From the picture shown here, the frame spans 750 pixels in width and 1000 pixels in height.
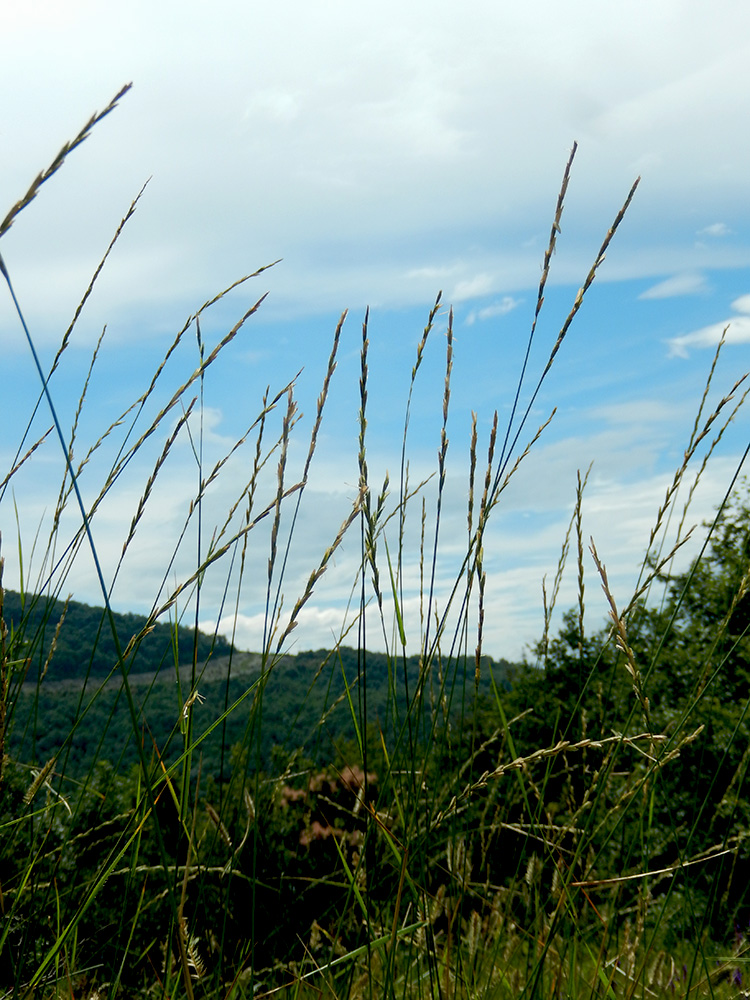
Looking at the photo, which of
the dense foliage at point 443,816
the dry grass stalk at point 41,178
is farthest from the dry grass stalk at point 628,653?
the dry grass stalk at point 41,178

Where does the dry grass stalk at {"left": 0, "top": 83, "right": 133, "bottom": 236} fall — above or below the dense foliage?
above

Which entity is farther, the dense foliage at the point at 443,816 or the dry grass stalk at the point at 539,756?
the dense foliage at the point at 443,816

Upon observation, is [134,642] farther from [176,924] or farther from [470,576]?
[470,576]

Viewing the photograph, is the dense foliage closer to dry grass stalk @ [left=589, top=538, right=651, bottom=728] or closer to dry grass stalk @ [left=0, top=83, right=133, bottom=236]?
dry grass stalk @ [left=589, top=538, right=651, bottom=728]

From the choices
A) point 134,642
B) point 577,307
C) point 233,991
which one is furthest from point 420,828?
point 577,307

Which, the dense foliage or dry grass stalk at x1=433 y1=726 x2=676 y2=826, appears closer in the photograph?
dry grass stalk at x1=433 y1=726 x2=676 y2=826

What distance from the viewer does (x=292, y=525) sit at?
1.67m

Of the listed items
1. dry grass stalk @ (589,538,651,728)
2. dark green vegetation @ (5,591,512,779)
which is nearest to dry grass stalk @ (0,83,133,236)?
dark green vegetation @ (5,591,512,779)

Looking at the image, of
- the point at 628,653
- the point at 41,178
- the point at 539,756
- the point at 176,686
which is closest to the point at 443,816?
the point at 539,756

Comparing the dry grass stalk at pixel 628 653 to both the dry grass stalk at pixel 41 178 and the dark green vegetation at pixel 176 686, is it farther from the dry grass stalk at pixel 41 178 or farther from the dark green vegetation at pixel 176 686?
the dry grass stalk at pixel 41 178

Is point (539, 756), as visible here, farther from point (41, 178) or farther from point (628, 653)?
point (41, 178)

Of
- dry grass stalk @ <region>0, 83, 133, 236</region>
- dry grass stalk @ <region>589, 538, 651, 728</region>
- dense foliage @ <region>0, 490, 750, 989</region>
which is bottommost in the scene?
dense foliage @ <region>0, 490, 750, 989</region>

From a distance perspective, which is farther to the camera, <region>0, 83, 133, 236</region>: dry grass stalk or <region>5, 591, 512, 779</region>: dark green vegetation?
<region>5, 591, 512, 779</region>: dark green vegetation

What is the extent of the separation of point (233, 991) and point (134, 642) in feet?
1.92
